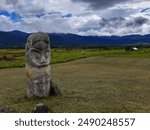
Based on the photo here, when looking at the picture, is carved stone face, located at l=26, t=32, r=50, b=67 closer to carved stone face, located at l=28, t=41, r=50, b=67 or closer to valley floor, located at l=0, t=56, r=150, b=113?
carved stone face, located at l=28, t=41, r=50, b=67

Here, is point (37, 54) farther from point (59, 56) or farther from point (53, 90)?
point (59, 56)

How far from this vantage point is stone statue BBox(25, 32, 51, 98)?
16.5 meters

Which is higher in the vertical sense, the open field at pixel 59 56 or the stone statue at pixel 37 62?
the stone statue at pixel 37 62

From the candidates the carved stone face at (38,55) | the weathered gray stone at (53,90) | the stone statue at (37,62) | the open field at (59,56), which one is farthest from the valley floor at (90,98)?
the open field at (59,56)

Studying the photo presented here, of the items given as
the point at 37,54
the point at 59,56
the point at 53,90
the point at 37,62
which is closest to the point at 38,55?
the point at 37,54

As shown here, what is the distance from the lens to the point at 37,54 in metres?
16.5

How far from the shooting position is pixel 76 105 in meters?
15.4

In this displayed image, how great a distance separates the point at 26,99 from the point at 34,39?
2777 millimetres

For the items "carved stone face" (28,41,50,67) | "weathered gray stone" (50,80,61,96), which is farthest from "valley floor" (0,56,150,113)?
"carved stone face" (28,41,50,67)

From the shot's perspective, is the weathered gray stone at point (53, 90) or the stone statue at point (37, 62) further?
the weathered gray stone at point (53, 90)

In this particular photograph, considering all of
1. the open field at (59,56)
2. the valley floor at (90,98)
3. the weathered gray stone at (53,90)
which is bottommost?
the open field at (59,56)

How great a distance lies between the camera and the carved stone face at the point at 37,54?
648 inches

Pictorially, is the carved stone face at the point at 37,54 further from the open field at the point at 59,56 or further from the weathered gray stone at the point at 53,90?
the open field at the point at 59,56

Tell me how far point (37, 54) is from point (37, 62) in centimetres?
37
